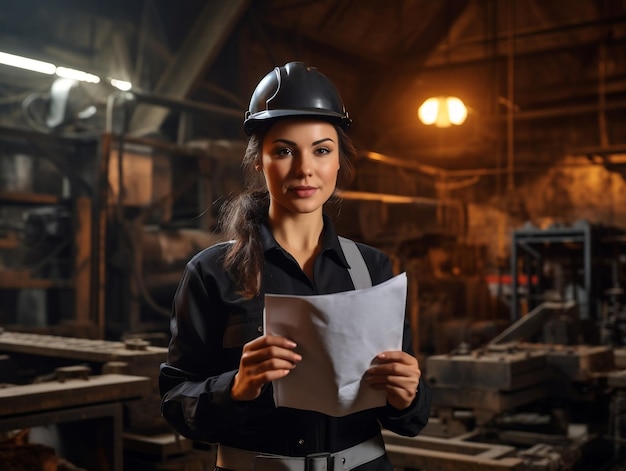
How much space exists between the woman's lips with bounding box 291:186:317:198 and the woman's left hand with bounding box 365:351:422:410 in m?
0.40

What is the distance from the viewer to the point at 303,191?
5.81 ft

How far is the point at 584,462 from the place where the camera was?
5.58 m

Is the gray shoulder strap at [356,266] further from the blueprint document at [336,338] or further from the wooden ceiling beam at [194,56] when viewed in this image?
the wooden ceiling beam at [194,56]

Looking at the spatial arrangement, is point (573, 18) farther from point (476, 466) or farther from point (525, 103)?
point (476, 466)

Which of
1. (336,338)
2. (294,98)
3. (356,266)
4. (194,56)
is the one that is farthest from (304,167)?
(194,56)

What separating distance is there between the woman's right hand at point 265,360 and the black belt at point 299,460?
0.22 meters

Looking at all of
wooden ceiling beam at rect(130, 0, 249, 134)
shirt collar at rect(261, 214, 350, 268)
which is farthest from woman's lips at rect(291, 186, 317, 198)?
wooden ceiling beam at rect(130, 0, 249, 134)

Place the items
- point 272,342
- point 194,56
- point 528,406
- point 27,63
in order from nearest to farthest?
1. point 272,342
2. point 528,406
3. point 27,63
4. point 194,56

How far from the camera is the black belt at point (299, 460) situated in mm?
1694

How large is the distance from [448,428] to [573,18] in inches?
390

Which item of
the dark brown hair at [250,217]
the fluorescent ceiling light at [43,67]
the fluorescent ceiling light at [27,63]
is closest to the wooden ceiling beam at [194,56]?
the fluorescent ceiling light at [43,67]

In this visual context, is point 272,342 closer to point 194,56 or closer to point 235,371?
point 235,371

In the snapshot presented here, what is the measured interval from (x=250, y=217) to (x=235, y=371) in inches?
16.0

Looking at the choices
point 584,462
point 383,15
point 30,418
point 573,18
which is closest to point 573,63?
point 573,18
